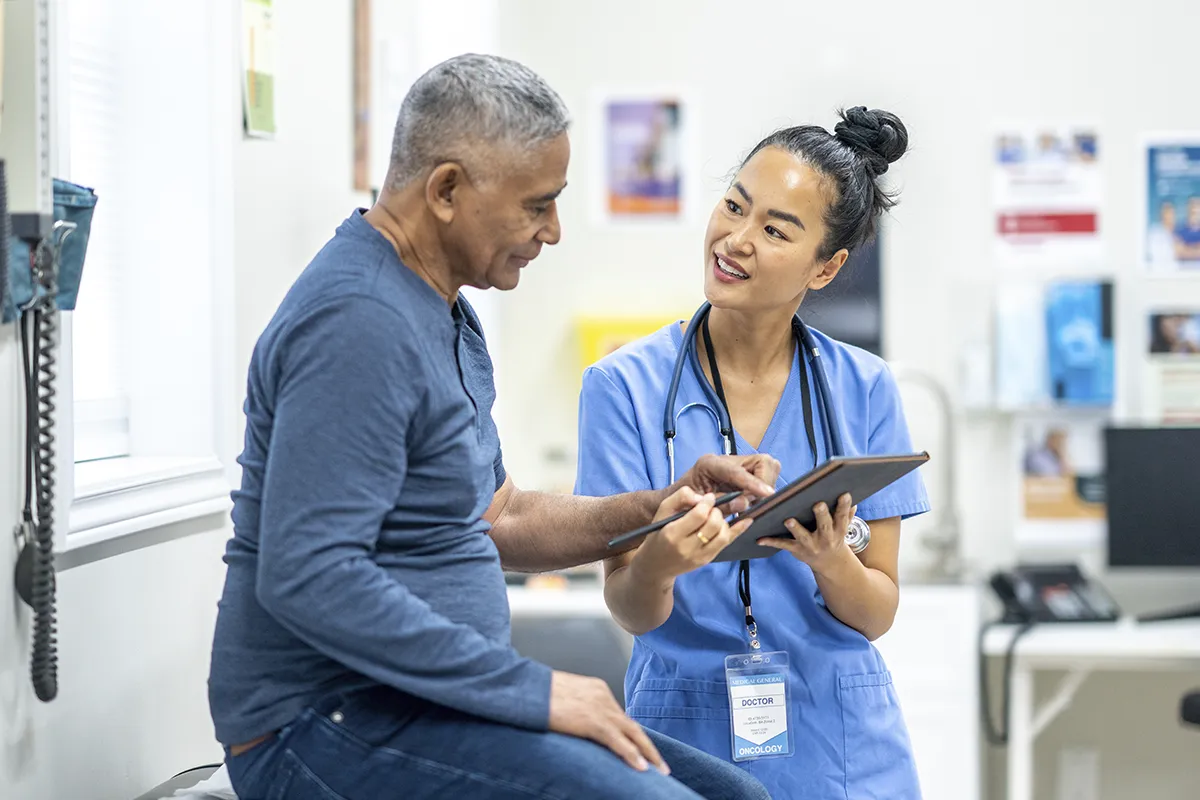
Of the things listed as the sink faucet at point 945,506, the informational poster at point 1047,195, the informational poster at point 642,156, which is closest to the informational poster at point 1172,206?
the informational poster at point 1047,195

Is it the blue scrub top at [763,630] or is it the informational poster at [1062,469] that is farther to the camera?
the informational poster at [1062,469]

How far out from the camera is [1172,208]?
3576 millimetres

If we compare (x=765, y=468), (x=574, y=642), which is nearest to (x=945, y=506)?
(x=574, y=642)

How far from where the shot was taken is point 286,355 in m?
1.14

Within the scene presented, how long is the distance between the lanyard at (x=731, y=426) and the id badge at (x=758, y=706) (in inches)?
1.1

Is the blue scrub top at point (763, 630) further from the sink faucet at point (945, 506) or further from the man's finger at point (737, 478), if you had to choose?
the sink faucet at point (945, 506)

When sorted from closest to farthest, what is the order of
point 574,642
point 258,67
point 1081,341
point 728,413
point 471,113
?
point 471,113 → point 728,413 → point 258,67 → point 574,642 → point 1081,341

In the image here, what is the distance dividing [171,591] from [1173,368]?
273cm

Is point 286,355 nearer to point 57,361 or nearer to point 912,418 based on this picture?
point 57,361

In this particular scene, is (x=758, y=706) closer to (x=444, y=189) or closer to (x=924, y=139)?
(x=444, y=189)

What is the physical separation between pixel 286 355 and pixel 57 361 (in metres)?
0.58

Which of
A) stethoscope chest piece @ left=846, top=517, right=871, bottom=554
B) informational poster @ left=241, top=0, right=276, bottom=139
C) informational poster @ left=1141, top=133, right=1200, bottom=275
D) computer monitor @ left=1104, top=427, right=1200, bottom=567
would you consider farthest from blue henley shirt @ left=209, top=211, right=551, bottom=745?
informational poster @ left=1141, top=133, right=1200, bottom=275

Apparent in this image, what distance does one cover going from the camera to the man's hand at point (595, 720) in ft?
3.88

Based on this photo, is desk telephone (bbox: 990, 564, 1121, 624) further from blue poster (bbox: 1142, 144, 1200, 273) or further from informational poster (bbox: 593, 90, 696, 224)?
informational poster (bbox: 593, 90, 696, 224)
